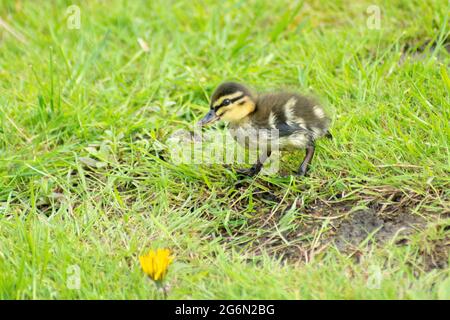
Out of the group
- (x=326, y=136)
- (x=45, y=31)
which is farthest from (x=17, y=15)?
(x=326, y=136)

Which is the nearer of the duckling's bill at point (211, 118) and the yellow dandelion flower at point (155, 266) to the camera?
the yellow dandelion flower at point (155, 266)

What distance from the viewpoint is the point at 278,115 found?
3748mm

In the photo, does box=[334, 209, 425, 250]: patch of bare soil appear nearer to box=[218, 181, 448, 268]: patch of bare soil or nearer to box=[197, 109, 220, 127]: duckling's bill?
box=[218, 181, 448, 268]: patch of bare soil

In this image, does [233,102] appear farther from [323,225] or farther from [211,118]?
[323,225]

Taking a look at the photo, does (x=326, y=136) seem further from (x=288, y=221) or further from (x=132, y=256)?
(x=132, y=256)

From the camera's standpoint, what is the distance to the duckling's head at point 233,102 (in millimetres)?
3764

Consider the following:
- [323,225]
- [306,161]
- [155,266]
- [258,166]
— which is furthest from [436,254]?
[155,266]

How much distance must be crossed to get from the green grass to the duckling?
6.0 inches

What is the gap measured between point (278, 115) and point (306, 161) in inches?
10.9

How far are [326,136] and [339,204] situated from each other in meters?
0.48

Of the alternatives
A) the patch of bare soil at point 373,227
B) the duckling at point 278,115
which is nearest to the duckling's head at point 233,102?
the duckling at point 278,115

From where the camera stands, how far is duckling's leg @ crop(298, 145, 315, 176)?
3719mm

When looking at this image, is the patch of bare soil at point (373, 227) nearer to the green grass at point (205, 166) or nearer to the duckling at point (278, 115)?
the green grass at point (205, 166)

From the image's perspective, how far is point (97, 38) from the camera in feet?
17.6
